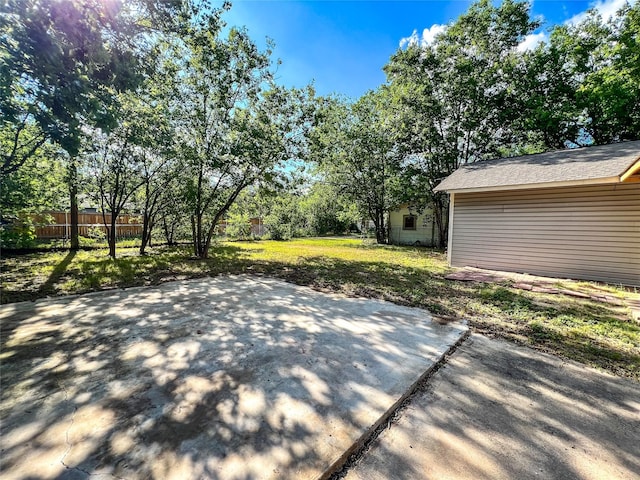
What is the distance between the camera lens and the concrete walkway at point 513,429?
137 centimetres

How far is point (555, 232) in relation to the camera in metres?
6.16

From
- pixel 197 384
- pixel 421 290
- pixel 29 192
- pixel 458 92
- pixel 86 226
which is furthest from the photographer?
pixel 458 92

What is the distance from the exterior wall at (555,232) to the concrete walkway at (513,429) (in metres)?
4.90

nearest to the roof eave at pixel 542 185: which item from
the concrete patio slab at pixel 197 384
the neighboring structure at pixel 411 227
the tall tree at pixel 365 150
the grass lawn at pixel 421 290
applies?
the grass lawn at pixel 421 290

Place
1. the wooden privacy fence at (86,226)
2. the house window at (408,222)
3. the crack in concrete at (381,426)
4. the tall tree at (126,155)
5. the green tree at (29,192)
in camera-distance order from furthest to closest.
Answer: the house window at (408,222), the wooden privacy fence at (86,226), the tall tree at (126,155), the green tree at (29,192), the crack in concrete at (381,426)

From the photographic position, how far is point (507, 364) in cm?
242

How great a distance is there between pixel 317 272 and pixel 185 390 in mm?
4614

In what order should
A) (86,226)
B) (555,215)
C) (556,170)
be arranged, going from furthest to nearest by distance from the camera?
(86,226) → (556,170) → (555,215)

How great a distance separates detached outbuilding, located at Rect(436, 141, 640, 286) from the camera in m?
5.42

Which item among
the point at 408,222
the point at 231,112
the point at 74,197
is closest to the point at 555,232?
the point at 231,112

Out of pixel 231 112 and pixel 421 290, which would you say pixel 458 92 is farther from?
pixel 421 290

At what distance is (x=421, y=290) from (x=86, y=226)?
42.5ft

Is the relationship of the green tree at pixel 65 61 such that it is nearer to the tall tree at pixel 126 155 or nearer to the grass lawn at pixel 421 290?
the tall tree at pixel 126 155

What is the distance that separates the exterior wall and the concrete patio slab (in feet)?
15.3
